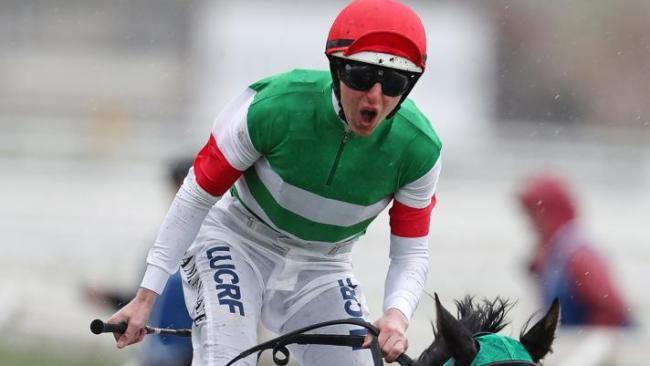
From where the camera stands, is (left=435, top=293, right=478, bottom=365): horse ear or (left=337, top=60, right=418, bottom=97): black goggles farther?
(left=337, top=60, right=418, bottom=97): black goggles

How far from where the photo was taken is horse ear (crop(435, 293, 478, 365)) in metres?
3.89

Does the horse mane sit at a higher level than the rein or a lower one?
higher

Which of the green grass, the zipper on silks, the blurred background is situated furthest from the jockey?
the green grass

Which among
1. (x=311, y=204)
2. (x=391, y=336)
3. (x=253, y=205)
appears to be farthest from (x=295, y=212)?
(x=391, y=336)

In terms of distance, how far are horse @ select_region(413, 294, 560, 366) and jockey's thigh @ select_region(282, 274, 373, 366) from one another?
16.6 inches

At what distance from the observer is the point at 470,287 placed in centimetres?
1066

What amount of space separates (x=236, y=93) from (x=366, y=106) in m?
14.5

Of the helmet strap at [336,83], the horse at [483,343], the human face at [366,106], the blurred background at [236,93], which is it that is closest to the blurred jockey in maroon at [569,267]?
the blurred background at [236,93]

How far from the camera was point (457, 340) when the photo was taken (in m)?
3.90

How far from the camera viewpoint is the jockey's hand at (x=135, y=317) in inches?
174

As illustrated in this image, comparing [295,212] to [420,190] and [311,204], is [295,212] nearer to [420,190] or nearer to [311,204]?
[311,204]

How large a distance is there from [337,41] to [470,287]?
265 inches

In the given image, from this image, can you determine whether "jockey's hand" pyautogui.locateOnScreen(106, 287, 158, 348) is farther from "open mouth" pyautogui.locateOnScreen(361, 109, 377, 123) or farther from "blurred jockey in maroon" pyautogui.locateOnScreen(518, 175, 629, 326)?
"blurred jockey in maroon" pyautogui.locateOnScreen(518, 175, 629, 326)

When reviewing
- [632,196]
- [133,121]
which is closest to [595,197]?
[632,196]
